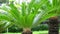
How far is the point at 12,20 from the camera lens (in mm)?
5691

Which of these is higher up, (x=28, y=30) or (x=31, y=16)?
(x=31, y=16)

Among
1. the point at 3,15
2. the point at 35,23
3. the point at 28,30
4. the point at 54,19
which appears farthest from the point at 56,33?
the point at 3,15

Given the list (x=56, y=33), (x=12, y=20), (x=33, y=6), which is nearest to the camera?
(x=33, y=6)

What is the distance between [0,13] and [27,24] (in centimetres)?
99

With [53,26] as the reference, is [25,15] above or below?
above

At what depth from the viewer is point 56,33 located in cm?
684

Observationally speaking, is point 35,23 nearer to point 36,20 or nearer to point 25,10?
point 36,20

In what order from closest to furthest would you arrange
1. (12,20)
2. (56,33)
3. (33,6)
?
(33,6)
(12,20)
(56,33)

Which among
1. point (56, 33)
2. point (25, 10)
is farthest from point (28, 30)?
point (56, 33)

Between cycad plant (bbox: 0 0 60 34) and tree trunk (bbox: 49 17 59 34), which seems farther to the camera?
tree trunk (bbox: 49 17 59 34)

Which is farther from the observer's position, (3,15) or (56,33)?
(56,33)

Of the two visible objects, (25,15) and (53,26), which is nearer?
(25,15)

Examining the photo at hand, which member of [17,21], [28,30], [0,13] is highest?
[0,13]

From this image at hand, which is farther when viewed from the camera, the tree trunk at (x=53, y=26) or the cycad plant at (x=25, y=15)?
the tree trunk at (x=53, y=26)
